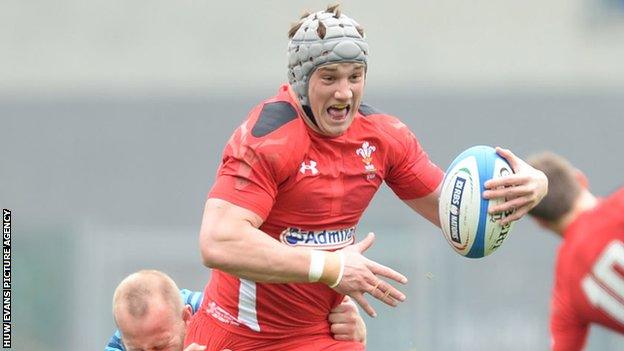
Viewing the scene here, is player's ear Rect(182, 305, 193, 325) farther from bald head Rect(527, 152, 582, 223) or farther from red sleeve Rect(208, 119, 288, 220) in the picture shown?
bald head Rect(527, 152, 582, 223)

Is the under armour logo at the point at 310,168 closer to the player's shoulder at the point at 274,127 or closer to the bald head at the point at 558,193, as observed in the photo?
the player's shoulder at the point at 274,127

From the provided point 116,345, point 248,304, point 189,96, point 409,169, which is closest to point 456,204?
point 409,169

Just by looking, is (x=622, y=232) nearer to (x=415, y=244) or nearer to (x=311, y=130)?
(x=311, y=130)

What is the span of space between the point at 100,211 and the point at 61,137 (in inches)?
50.7

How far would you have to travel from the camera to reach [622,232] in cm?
640

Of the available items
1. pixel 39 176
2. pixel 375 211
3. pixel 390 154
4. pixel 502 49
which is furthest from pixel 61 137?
pixel 390 154

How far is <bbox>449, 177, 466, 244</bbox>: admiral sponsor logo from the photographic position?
6926mm

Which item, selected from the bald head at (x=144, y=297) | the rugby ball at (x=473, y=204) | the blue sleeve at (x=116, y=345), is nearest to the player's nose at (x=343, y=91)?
the rugby ball at (x=473, y=204)

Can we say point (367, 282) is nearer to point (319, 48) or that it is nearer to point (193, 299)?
point (319, 48)

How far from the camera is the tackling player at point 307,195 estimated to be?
6574 millimetres

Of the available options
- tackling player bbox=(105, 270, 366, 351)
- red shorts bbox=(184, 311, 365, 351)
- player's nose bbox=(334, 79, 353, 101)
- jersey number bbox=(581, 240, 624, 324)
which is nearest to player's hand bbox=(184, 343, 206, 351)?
red shorts bbox=(184, 311, 365, 351)

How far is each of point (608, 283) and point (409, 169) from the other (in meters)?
1.21

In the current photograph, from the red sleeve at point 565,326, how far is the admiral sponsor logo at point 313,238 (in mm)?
1030

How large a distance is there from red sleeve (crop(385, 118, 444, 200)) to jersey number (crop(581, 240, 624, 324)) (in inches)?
42.6
